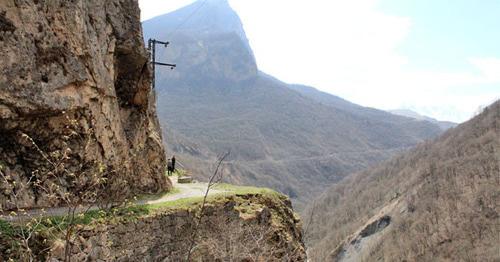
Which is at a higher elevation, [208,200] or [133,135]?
[133,135]

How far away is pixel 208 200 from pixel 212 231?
1.03 metres

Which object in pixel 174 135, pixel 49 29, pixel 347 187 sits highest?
pixel 49 29

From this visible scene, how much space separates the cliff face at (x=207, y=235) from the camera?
12016 millimetres

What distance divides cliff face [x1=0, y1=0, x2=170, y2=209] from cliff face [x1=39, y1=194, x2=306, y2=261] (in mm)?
1432

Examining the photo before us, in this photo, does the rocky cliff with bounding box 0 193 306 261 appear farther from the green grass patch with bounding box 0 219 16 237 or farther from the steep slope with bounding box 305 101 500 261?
the steep slope with bounding box 305 101 500 261

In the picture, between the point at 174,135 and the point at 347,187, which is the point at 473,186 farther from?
the point at 174,135

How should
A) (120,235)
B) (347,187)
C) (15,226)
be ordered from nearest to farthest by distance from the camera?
(15,226) → (120,235) → (347,187)

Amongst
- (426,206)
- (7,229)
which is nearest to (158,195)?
(7,229)

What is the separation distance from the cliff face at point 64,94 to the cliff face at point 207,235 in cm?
143

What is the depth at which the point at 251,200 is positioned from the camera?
17656 millimetres

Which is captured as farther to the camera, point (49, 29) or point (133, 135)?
point (133, 135)

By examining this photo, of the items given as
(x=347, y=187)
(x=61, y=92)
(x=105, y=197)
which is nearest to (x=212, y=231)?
(x=105, y=197)

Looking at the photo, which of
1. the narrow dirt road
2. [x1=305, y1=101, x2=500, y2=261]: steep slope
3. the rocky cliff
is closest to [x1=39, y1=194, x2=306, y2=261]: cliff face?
the rocky cliff

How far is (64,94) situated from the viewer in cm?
1310
